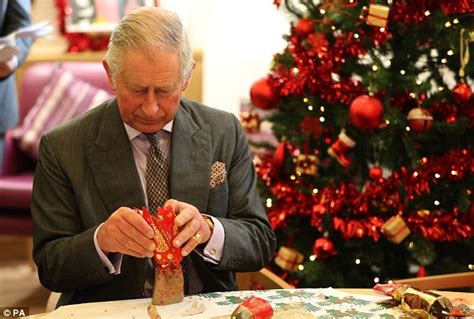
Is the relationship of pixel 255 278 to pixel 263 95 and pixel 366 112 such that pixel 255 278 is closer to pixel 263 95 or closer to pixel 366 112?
pixel 366 112

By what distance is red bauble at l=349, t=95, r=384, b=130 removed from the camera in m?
2.89

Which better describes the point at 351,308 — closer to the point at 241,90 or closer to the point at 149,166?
the point at 149,166

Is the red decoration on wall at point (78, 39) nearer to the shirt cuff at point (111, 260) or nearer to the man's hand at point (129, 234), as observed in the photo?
the shirt cuff at point (111, 260)

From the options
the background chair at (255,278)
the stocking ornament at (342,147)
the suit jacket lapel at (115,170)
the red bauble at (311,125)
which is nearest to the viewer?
the suit jacket lapel at (115,170)

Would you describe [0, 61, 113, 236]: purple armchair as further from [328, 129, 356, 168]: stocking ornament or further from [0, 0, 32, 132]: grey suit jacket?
[328, 129, 356, 168]: stocking ornament

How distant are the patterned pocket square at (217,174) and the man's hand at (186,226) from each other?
28 centimetres

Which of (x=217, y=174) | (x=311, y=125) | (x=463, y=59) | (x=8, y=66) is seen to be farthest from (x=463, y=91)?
(x=8, y=66)

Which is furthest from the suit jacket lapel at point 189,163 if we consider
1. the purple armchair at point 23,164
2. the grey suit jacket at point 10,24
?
the purple armchair at point 23,164

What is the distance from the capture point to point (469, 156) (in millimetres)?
3014

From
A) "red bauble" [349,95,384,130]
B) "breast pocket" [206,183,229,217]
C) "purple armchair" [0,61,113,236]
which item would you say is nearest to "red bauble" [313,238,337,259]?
"red bauble" [349,95,384,130]

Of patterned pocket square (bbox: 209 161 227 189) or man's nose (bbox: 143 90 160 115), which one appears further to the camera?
patterned pocket square (bbox: 209 161 227 189)

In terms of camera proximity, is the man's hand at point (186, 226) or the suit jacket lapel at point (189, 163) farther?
the suit jacket lapel at point (189, 163)

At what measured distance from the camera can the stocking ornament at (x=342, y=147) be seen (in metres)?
3.07

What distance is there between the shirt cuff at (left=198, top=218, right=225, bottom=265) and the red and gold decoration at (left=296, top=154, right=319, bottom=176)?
1369 millimetres
